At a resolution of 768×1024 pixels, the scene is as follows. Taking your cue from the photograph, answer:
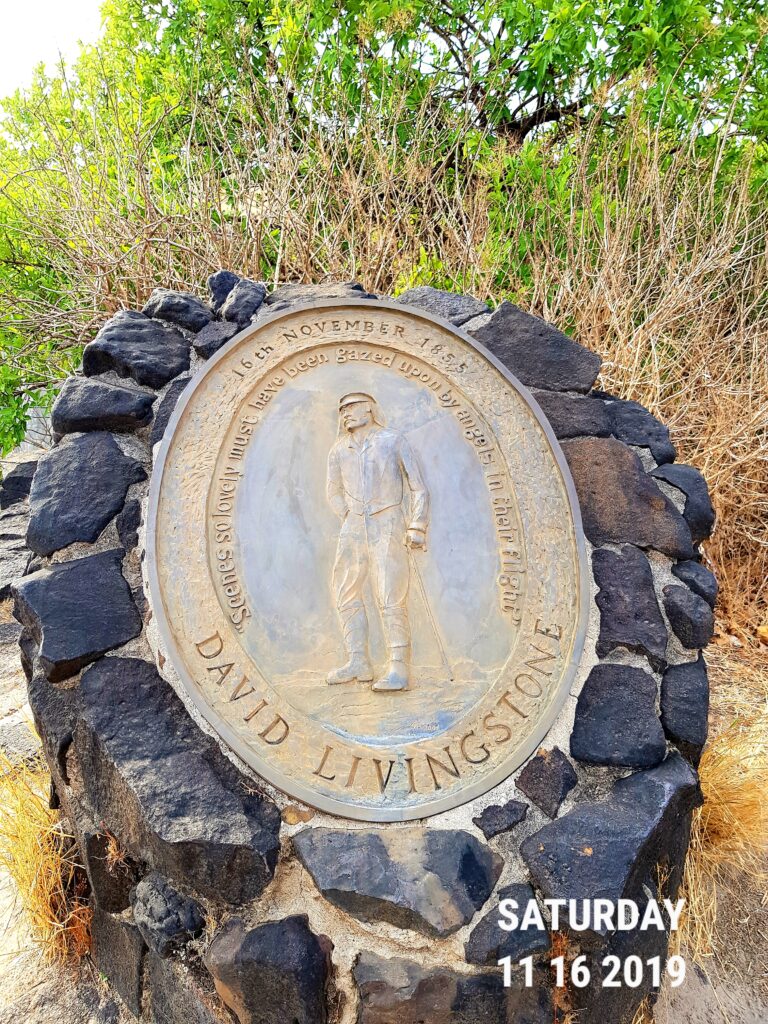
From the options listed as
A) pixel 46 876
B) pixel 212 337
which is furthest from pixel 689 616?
pixel 46 876

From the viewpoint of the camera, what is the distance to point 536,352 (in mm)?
2838

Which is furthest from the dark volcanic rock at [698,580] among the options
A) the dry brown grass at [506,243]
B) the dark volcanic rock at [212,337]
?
the dry brown grass at [506,243]

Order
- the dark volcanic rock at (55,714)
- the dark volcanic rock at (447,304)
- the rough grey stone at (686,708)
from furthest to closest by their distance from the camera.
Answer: the dark volcanic rock at (447,304) < the rough grey stone at (686,708) < the dark volcanic rock at (55,714)

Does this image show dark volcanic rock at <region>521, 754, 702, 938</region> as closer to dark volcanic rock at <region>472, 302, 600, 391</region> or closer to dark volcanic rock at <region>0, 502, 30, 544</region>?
dark volcanic rock at <region>472, 302, 600, 391</region>

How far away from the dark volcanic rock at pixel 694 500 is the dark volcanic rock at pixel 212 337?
167cm

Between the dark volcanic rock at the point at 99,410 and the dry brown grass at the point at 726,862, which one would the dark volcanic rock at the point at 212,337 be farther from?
the dry brown grass at the point at 726,862

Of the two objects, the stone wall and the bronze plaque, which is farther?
the bronze plaque

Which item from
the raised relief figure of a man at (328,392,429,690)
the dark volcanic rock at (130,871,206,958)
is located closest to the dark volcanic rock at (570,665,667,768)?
the raised relief figure of a man at (328,392,429,690)

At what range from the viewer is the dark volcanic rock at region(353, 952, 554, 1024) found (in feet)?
5.65

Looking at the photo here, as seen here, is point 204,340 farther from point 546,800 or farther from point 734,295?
point 734,295

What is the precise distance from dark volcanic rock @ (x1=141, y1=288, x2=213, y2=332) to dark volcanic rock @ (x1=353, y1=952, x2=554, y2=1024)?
2.15 metres

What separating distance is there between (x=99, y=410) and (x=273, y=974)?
1.77 m

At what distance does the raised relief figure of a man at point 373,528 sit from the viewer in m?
2.11

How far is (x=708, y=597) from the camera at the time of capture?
2.52 metres
